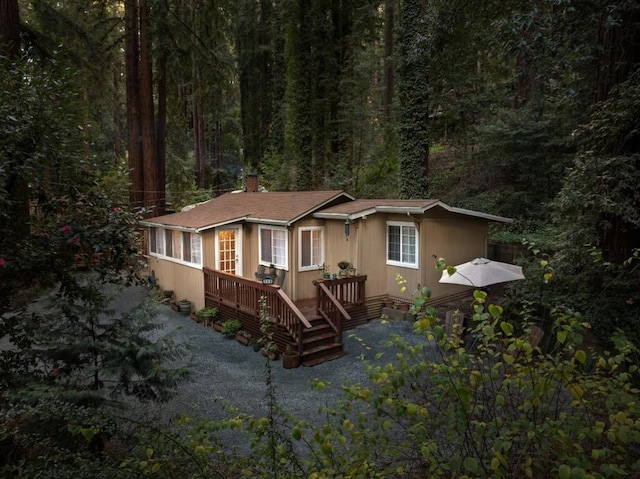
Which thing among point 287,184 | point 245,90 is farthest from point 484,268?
point 245,90

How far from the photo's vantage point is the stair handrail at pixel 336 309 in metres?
8.83

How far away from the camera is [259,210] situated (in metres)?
11.7

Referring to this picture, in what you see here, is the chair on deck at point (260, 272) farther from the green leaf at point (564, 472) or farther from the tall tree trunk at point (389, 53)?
the tall tree trunk at point (389, 53)

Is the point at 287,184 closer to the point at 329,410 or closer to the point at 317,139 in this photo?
the point at 317,139

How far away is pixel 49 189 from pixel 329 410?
3.63m

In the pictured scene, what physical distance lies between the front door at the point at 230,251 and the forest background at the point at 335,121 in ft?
13.4

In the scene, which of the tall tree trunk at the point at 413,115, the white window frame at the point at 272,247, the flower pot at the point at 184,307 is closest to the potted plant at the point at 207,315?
the flower pot at the point at 184,307

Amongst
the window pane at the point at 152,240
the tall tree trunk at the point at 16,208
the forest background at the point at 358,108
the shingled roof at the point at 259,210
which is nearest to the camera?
the tall tree trunk at the point at 16,208

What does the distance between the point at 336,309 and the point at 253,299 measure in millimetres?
1980

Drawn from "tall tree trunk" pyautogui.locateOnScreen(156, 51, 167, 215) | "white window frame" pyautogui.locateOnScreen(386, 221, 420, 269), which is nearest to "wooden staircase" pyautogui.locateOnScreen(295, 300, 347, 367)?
"white window frame" pyautogui.locateOnScreen(386, 221, 420, 269)

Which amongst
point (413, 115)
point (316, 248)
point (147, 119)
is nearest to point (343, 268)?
point (316, 248)

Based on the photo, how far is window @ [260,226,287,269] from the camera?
1091 cm

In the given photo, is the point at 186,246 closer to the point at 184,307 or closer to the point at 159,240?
the point at 184,307

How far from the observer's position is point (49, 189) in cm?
420
